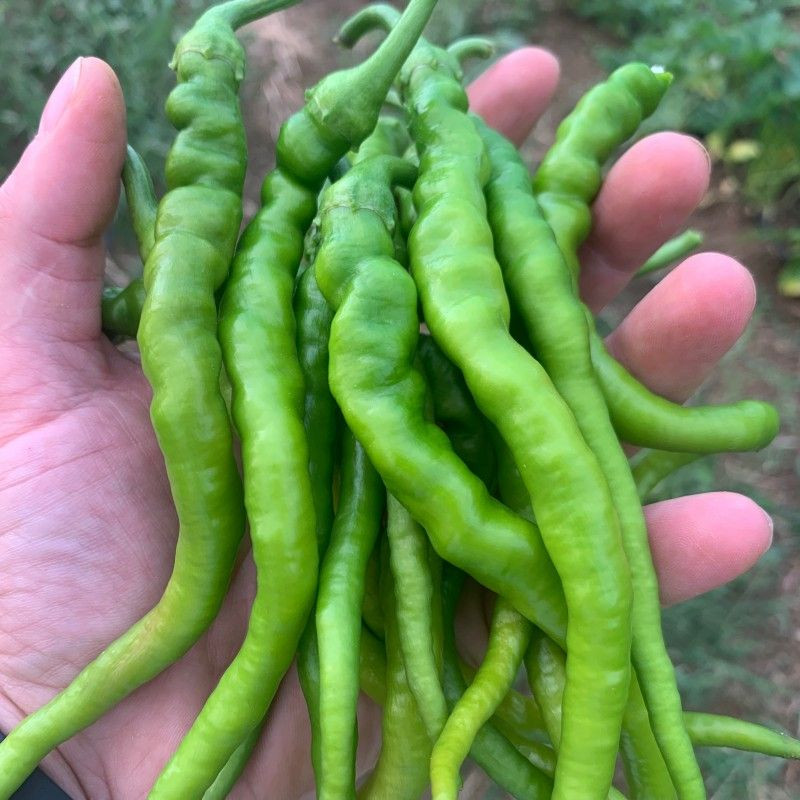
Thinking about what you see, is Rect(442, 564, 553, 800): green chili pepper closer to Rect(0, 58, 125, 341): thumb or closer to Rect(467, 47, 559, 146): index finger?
Rect(0, 58, 125, 341): thumb

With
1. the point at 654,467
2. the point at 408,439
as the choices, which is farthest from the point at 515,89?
the point at 408,439

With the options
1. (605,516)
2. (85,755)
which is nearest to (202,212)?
(605,516)

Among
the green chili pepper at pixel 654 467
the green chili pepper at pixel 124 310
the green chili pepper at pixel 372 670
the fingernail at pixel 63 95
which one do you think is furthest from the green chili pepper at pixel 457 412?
the fingernail at pixel 63 95

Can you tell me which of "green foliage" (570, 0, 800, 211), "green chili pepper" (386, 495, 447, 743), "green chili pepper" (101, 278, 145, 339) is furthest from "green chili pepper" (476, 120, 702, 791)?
"green foliage" (570, 0, 800, 211)

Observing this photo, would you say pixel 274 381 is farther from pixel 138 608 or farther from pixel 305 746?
pixel 305 746

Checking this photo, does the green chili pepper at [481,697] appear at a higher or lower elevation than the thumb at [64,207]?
lower

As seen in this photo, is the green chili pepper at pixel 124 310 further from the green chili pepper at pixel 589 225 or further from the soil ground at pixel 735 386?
the soil ground at pixel 735 386
